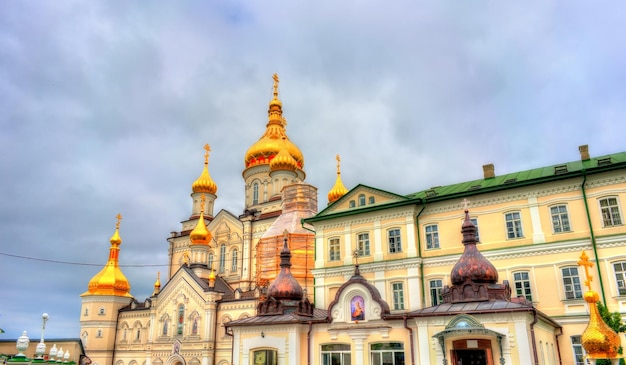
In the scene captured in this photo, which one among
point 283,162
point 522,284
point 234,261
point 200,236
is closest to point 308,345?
point 522,284

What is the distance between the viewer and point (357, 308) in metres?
21.9

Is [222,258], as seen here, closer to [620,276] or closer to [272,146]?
[272,146]

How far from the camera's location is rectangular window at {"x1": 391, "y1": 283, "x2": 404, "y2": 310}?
26.1 meters

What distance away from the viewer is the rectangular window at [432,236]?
2638 cm

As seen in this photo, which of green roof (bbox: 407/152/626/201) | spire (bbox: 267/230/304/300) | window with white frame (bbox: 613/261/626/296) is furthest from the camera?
spire (bbox: 267/230/304/300)

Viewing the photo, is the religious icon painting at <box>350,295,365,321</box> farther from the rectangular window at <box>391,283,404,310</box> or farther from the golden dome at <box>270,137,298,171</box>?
the golden dome at <box>270,137,298,171</box>

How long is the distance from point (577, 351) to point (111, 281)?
4205 centimetres

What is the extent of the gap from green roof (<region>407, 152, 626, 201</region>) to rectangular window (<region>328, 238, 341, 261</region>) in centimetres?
548

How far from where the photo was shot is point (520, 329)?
17.5m

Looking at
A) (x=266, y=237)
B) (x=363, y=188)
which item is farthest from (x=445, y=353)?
(x=266, y=237)

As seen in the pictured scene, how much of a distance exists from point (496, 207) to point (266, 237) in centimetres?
1994

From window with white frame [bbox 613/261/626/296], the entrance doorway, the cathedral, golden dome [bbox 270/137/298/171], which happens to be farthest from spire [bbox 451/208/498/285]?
golden dome [bbox 270/137/298/171]

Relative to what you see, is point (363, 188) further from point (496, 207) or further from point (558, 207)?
point (558, 207)

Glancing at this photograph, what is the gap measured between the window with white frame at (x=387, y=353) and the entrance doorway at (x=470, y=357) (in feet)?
8.03
